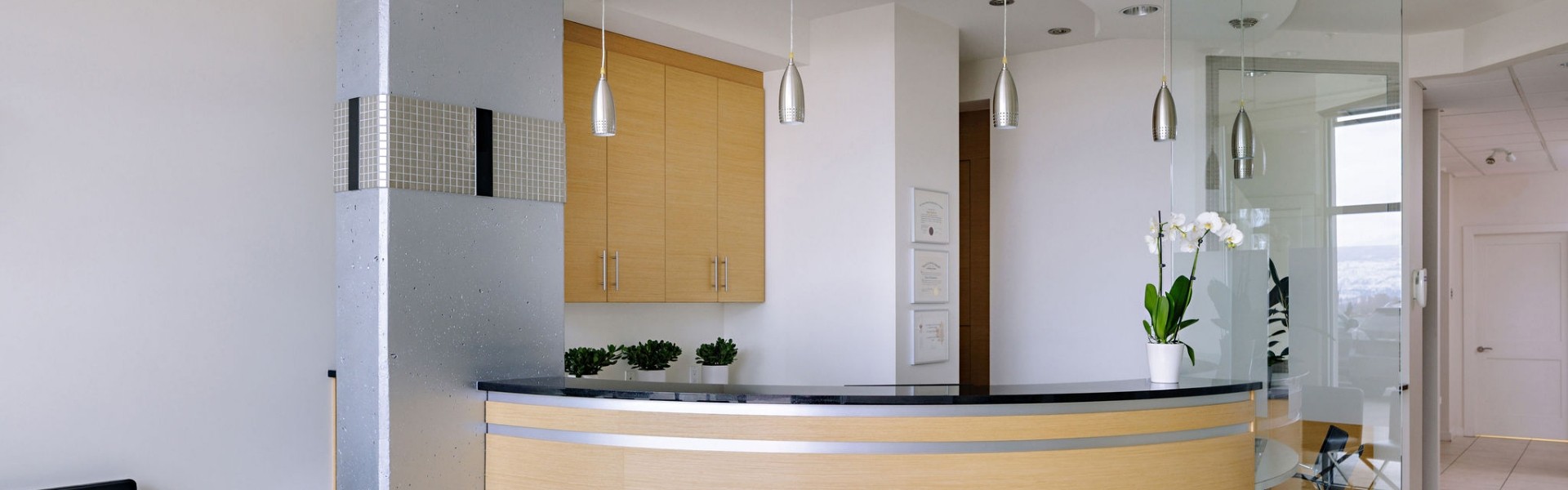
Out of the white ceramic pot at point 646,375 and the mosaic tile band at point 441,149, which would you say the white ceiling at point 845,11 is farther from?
the white ceramic pot at point 646,375

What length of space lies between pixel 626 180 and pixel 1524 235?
8908 mm

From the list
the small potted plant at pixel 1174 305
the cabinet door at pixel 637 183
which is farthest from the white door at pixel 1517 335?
the cabinet door at pixel 637 183

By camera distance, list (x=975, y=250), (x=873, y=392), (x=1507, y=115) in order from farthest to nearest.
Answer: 1. (x=1507, y=115)
2. (x=975, y=250)
3. (x=873, y=392)

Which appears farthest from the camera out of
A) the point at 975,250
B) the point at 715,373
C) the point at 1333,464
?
the point at 975,250

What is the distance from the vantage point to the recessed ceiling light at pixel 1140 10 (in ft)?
14.6

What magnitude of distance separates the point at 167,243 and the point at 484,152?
3.82 feet

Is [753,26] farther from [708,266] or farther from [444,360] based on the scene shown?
[444,360]

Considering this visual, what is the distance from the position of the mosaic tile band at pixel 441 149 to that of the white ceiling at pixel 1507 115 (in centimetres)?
471

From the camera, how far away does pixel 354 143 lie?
3037 mm

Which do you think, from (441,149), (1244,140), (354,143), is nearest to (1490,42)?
(1244,140)

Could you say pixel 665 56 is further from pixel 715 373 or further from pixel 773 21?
pixel 715 373

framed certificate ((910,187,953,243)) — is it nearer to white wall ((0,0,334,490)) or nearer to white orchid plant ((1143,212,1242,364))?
white orchid plant ((1143,212,1242,364))

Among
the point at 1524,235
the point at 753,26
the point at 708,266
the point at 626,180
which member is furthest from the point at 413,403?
the point at 1524,235

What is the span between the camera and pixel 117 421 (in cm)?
333
